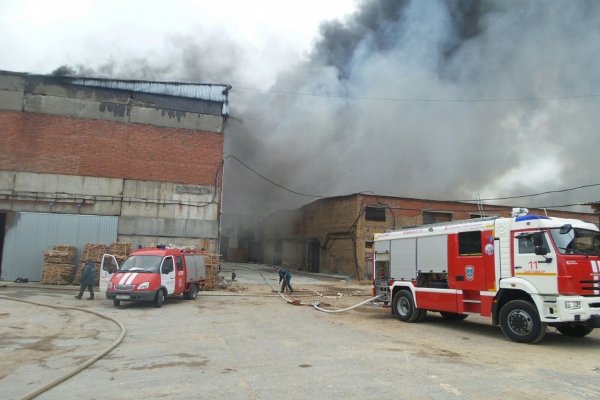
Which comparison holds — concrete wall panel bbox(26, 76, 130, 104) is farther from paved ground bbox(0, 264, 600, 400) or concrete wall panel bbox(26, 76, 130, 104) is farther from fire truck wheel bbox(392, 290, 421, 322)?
fire truck wheel bbox(392, 290, 421, 322)

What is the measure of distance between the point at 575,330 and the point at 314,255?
1016 inches

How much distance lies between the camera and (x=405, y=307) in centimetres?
1195

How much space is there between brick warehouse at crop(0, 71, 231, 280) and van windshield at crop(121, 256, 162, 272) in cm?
878

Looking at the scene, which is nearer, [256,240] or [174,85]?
[174,85]

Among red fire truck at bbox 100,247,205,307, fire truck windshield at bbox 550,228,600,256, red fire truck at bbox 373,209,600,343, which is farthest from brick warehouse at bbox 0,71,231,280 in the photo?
fire truck windshield at bbox 550,228,600,256

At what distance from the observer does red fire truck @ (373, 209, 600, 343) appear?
8234 millimetres

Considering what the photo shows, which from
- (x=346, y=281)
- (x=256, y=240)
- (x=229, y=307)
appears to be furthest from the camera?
(x=256, y=240)

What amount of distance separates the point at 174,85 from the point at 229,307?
46.4 feet

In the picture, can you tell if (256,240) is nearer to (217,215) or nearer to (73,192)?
(217,215)

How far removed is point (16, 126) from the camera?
22453 mm

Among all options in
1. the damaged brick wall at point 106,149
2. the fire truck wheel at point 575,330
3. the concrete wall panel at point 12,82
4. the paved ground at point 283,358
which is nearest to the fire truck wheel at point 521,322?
the paved ground at point 283,358

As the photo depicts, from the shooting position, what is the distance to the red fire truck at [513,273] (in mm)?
8234

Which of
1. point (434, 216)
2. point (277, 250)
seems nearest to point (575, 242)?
point (434, 216)

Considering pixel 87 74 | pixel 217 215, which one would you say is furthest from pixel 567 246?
pixel 87 74
